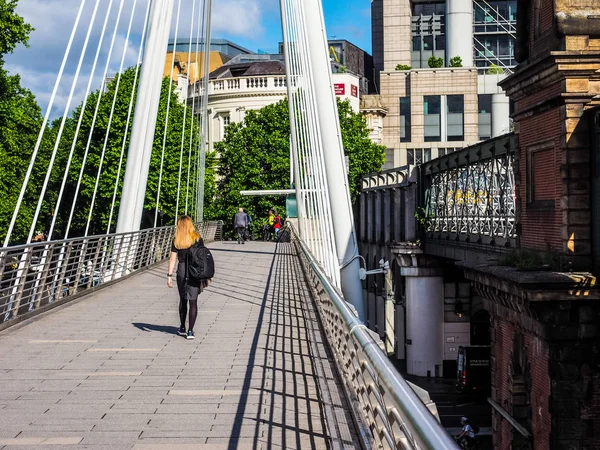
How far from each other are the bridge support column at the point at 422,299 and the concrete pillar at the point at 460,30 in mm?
44422

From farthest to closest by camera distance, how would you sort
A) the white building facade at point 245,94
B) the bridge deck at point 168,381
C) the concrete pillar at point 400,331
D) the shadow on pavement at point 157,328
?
the white building facade at point 245,94 < the concrete pillar at point 400,331 < the shadow on pavement at point 157,328 < the bridge deck at point 168,381

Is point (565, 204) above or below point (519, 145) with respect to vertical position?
below

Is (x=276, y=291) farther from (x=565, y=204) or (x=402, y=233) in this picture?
(x=402, y=233)

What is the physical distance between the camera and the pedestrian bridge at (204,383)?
570 centimetres

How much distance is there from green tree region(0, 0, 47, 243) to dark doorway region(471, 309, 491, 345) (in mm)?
19644

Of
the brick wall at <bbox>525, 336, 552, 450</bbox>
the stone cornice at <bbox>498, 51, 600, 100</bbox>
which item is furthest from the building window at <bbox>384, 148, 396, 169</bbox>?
the brick wall at <bbox>525, 336, 552, 450</bbox>

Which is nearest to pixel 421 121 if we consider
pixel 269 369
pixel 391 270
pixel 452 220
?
pixel 391 270

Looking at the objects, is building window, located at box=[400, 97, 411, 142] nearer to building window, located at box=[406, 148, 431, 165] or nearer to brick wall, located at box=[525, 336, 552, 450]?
building window, located at box=[406, 148, 431, 165]

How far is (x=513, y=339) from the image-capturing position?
19.8 meters

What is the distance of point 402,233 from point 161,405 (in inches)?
1521

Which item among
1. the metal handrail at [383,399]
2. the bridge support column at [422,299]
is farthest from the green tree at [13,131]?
the metal handrail at [383,399]

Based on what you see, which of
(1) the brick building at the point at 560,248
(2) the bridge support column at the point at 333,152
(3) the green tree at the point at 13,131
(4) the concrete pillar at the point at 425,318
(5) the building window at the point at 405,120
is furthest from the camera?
(5) the building window at the point at 405,120

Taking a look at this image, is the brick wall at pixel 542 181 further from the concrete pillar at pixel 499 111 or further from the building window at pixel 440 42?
the building window at pixel 440 42

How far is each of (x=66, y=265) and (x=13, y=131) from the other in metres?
22.4
